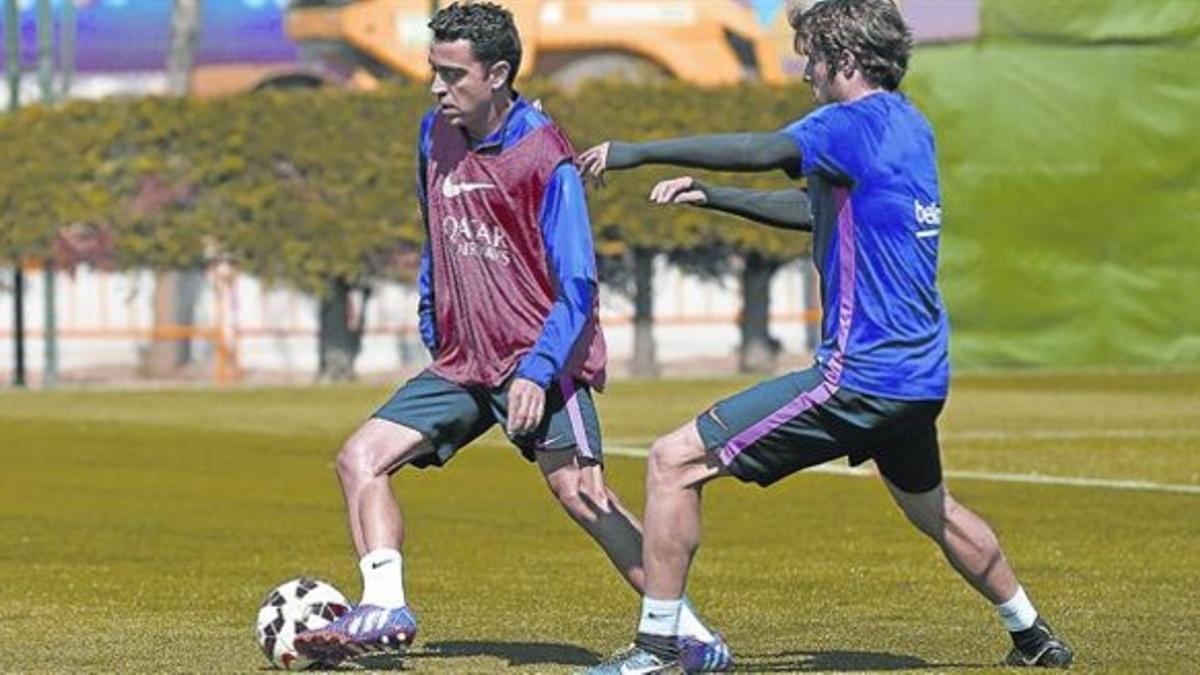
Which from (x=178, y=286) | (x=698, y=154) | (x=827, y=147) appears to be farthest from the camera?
(x=178, y=286)

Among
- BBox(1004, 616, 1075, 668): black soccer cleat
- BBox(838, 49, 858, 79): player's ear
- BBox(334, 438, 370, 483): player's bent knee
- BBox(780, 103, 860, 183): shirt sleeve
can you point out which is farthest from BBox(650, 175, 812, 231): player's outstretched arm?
BBox(1004, 616, 1075, 668): black soccer cleat

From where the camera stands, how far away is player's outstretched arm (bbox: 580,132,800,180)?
8953 mm

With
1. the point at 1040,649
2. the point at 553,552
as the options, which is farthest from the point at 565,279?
the point at 553,552

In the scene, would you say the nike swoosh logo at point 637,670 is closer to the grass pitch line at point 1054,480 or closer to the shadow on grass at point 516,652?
the shadow on grass at point 516,652

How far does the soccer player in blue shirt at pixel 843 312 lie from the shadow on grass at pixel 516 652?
1042 mm

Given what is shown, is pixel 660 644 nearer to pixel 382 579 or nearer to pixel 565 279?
pixel 382 579

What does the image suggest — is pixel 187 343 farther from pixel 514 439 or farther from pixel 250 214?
pixel 514 439

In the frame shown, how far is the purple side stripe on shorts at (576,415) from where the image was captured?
10.1 meters

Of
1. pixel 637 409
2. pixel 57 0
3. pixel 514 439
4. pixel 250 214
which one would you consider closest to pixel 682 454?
pixel 514 439

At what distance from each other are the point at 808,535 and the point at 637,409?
14.9 metres

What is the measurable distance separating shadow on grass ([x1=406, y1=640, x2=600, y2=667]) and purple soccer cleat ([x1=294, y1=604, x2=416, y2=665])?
56cm

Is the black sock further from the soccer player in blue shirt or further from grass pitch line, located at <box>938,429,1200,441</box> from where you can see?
grass pitch line, located at <box>938,429,1200,441</box>

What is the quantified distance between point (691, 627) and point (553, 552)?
6.17m

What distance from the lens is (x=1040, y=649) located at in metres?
9.89
